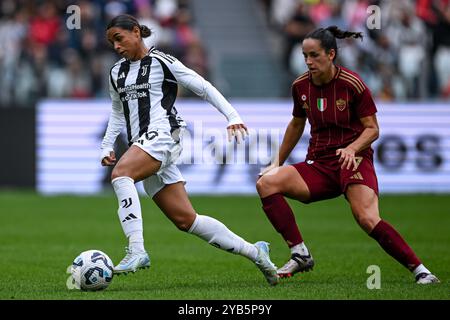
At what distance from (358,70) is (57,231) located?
796 centimetres

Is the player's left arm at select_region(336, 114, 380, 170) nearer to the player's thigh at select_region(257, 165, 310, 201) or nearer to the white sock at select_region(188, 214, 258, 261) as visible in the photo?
the player's thigh at select_region(257, 165, 310, 201)

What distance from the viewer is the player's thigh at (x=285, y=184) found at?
29.4 feet

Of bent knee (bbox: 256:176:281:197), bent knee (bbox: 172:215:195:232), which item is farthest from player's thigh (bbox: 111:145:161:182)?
bent knee (bbox: 256:176:281:197)

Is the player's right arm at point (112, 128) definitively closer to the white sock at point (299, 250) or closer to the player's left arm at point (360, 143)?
the white sock at point (299, 250)

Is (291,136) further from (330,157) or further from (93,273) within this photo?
(93,273)

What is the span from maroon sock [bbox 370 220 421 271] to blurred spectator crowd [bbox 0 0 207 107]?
1117 centimetres

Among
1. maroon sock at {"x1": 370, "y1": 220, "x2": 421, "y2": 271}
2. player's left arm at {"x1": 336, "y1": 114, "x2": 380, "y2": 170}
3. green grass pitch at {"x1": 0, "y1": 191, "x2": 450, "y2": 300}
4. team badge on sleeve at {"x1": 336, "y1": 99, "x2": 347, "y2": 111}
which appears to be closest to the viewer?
green grass pitch at {"x1": 0, "y1": 191, "x2": 450, "y2": 300}

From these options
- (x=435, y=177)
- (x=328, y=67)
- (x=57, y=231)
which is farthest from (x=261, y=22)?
(x=328, y=67)

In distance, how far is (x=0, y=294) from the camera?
8039 mm

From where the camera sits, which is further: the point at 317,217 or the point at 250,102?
the point at 250,102

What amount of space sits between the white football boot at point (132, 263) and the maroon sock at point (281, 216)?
52.1 inches

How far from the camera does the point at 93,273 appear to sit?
8.21 meters

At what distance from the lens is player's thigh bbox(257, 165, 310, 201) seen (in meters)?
8.97
